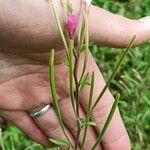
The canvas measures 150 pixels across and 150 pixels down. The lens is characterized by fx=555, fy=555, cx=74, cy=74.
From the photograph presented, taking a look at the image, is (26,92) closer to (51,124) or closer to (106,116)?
(51,124)

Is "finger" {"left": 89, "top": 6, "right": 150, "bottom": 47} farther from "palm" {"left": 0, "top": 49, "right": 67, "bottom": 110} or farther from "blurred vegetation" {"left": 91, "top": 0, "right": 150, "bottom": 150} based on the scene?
"blurred vegetation" {"left": 91, "top": 0, "right": 150, "bottom": 150}

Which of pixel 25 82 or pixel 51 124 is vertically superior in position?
pixel 25 82

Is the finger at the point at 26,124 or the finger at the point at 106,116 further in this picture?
the finger at the point at 26,124

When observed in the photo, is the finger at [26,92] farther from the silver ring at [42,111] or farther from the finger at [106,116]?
the finger at [106,116]

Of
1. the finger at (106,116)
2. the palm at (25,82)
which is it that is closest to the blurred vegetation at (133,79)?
the finger at (106,116)

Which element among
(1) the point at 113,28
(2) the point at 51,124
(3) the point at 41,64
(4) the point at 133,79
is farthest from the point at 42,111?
(4) the point at 133,79
